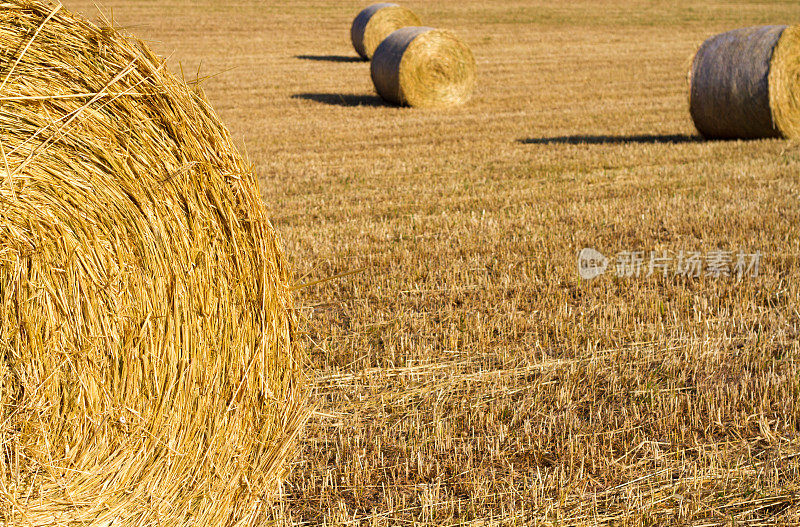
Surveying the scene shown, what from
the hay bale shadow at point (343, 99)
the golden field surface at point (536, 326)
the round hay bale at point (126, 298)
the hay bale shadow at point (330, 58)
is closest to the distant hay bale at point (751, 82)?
the golden field surface at point (536, 326)

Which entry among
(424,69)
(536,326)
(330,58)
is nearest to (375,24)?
(330,58)

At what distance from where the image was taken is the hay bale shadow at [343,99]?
17.9 m

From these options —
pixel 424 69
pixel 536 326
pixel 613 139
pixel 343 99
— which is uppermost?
pixel 343 99

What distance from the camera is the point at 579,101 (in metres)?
17.3

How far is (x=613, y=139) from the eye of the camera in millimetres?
12453

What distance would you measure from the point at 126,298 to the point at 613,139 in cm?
1057

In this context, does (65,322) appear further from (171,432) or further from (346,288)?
(346,288)

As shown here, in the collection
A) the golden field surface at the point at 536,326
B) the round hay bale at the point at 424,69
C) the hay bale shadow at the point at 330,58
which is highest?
the hay bale shadow at the point at 330,58

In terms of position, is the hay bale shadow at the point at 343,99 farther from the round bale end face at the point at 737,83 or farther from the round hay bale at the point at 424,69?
the round bale end face at the point at 737,83

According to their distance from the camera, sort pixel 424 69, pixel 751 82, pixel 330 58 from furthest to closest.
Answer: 1. pixel 330 58
2. pixel 424 69
3. pixel 751 82

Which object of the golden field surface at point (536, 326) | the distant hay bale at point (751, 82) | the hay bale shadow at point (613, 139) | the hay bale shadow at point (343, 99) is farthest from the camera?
the hay bale shadow at point (343, 99)

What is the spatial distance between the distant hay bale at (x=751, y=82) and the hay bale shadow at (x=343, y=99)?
25.5 feet

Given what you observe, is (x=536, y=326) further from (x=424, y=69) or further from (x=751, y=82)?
(x=424, y=69)

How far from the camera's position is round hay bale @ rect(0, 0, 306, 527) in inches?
102
